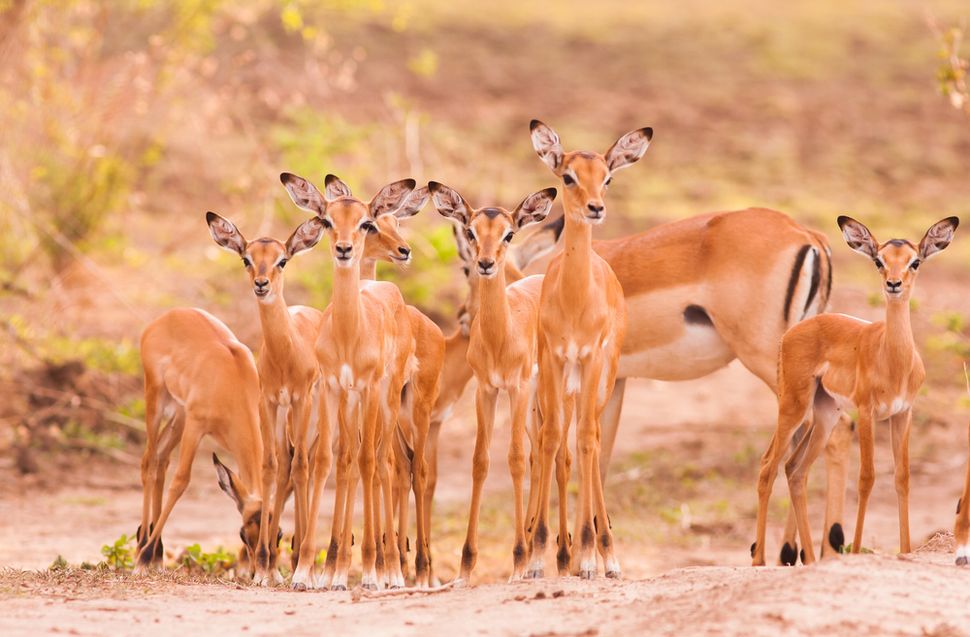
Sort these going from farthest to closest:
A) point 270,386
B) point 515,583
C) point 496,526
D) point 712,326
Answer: point 496,526, point 712,326, point 270,386, point 515,583

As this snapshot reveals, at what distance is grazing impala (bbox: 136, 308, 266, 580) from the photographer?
895 centimetres

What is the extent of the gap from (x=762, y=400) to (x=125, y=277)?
694 centimetres

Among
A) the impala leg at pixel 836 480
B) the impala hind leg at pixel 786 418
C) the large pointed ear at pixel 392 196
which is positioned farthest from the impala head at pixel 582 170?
the impala leg at pixel 836 480

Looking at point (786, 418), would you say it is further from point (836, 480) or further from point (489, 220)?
point (489, 220)

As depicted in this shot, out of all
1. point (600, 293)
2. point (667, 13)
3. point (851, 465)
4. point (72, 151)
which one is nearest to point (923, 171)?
point (667, 13)

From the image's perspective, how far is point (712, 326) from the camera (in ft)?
33.9

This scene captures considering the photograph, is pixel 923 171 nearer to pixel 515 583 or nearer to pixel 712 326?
pixel 712 326

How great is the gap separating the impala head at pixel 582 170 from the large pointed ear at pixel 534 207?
160mm

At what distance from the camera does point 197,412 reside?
360 inches

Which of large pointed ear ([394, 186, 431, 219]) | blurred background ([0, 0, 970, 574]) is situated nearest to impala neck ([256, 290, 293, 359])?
large pointed ear ([394, 186, 431, 219])

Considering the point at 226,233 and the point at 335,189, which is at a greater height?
the point at 335,189

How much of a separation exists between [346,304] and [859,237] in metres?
2.87

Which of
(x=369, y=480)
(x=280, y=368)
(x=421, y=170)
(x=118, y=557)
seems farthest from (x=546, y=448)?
(x=421, y=170)

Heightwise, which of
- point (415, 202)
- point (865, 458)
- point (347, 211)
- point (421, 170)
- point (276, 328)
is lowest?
point (865, 458)
